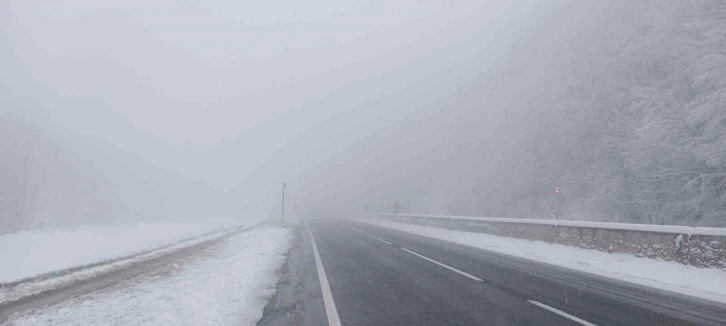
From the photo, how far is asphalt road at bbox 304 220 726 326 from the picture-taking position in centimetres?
617

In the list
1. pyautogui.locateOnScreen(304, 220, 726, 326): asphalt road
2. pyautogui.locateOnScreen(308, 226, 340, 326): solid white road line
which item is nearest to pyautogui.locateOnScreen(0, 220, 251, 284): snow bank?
pyautogui.locateOnScreen(308, 226, 340, 326): solid white road line

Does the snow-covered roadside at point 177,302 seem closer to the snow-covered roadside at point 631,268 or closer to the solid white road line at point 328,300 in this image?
the solid white road line at point 328,300

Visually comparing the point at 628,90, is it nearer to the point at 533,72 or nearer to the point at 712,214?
the point at 712,214

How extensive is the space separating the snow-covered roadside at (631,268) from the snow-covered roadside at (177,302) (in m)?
8.05

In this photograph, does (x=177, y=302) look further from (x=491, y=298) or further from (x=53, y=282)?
(x=491, y=298)

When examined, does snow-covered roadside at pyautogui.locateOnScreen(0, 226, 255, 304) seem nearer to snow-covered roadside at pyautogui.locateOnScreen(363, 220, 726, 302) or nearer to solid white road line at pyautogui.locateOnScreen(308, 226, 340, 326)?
solid white road line at pyautogui.locateOnScreen(308, 226, 340, 326)

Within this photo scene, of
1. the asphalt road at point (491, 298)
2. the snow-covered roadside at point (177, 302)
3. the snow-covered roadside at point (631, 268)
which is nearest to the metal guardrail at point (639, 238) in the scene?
the snow-covered roadside at point (631, 268)

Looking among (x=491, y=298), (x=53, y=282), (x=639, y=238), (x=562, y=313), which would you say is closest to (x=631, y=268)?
(x=639, y=238)

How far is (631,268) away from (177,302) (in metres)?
10.2

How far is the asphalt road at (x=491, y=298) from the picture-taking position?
20.2 feet

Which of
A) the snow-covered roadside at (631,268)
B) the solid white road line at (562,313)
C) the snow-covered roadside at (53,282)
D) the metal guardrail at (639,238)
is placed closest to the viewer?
the solid white road line at (562,313)

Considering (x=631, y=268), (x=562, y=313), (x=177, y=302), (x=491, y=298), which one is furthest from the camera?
(x=631, y=268)

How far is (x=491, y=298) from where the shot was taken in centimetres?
754

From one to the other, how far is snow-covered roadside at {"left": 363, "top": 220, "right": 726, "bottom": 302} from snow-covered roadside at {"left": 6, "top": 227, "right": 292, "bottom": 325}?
805 cm
